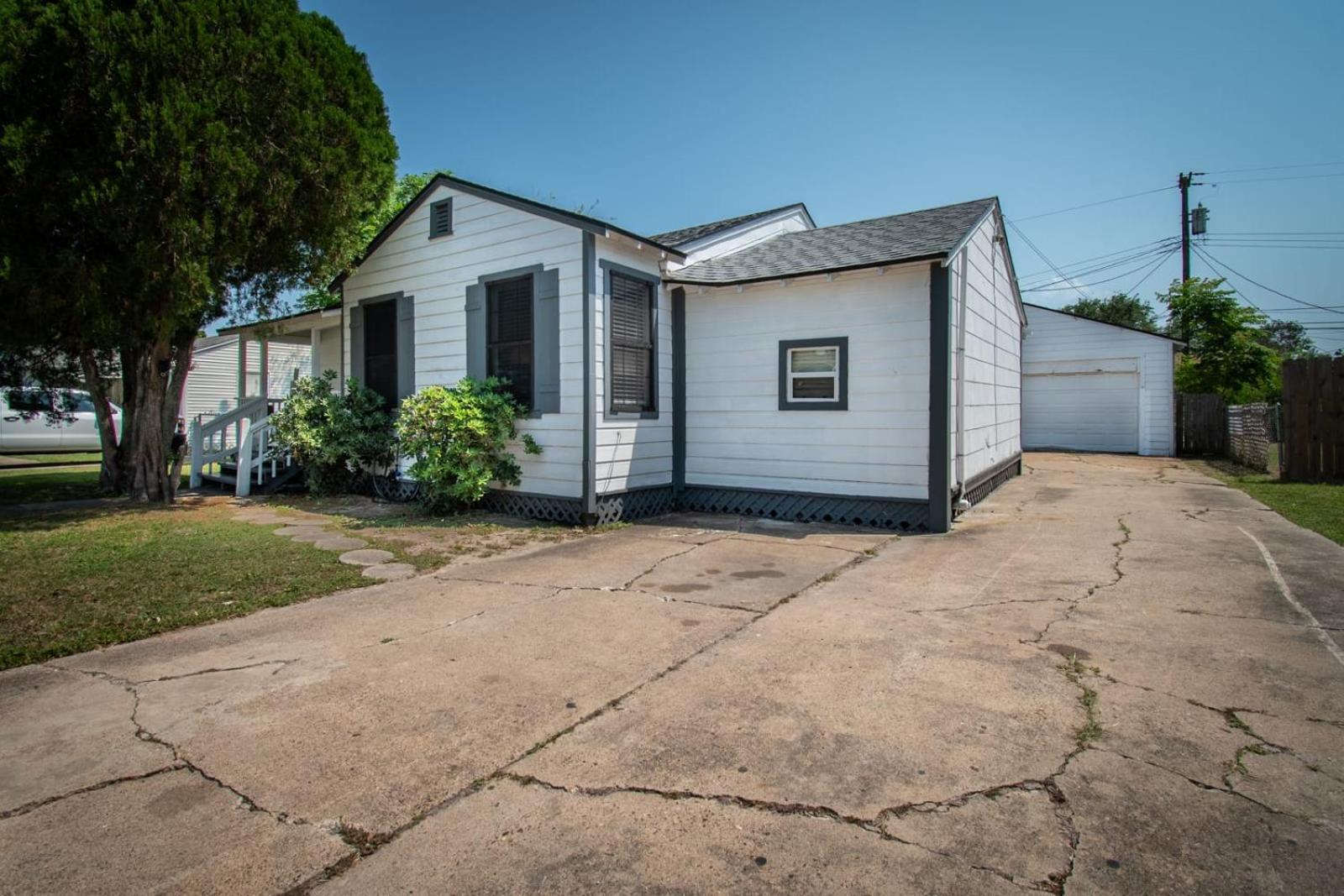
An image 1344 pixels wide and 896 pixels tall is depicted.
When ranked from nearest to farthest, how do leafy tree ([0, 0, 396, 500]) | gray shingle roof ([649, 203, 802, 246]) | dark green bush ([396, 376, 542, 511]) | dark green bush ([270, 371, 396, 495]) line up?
leafy tree ([0, 0, 396, 500]) → dark green bush ([396, 376, 542, 511]) → dark green bush ([270, 371, 396, 495]) → gray shingle roof ([649, 203, 802, 246])

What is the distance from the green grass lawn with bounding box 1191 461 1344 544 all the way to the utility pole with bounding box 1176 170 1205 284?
1485 centimetres

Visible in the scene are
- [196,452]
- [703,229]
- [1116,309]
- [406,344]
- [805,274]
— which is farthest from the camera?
[1116,309]

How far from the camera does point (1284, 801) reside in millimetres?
2416

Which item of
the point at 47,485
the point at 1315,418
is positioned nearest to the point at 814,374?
the point at 1315,418

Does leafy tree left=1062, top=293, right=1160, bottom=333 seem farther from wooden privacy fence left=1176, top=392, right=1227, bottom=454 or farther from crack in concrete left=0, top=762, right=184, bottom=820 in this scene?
crack in concrete left=0, top=762, right=184, bottom=820

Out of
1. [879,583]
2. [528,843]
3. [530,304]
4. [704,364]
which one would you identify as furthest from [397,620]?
[704,364]

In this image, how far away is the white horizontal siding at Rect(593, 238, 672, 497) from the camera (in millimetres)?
8352

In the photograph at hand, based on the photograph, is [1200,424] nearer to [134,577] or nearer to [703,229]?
[703,229]

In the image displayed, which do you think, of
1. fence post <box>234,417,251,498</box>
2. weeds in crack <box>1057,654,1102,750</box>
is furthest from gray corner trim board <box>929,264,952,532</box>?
fence post <box>234,417,251,498</box>

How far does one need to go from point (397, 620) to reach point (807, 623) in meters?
2.81

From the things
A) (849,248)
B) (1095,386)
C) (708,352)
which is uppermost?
(849,248)

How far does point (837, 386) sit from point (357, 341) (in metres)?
7.73

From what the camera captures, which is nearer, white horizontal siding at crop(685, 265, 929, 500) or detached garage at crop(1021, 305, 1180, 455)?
white horizontal siding at crop(685, 265, 929, 500)

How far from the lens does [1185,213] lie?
25.4m
